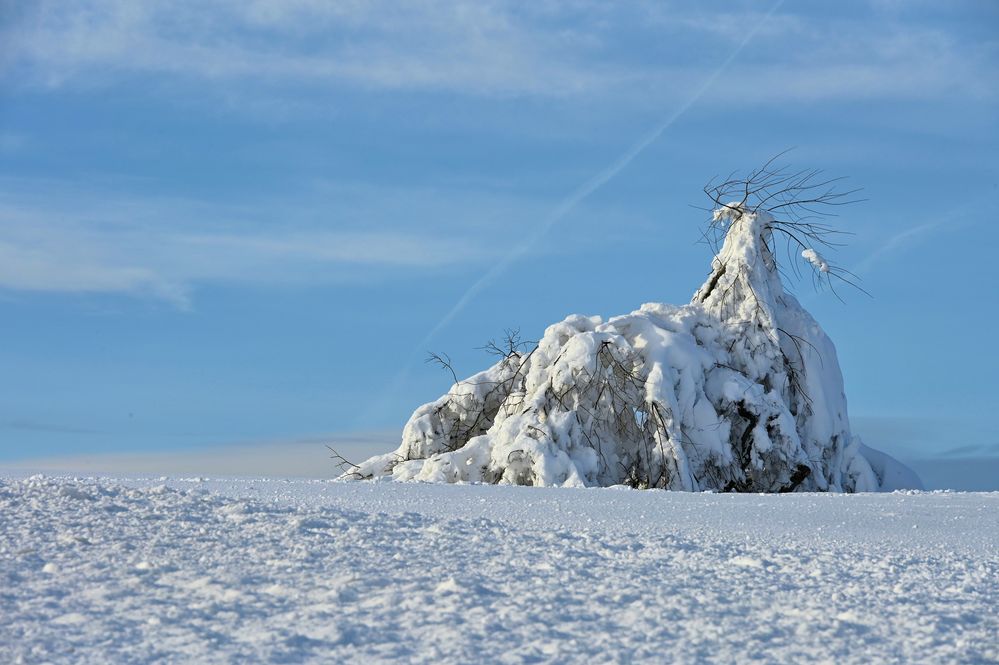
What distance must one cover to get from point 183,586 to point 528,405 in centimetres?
655

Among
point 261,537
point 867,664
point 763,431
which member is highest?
point 763,431

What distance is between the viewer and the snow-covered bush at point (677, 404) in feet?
33.7

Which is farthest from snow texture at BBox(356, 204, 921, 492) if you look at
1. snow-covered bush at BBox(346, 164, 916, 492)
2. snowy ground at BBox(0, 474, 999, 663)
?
snowy ground at BBox(0, 474, 999, 663)

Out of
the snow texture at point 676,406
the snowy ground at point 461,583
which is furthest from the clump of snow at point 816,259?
the snowy ground at point 461,583

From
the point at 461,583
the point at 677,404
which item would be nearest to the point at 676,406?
the point at 677,404

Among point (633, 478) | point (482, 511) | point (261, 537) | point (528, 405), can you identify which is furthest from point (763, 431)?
point (261, 537)

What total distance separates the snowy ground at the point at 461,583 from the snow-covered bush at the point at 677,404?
12.9ft

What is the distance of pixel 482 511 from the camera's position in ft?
20.0

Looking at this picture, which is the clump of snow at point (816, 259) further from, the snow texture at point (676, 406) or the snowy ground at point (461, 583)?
the snowy ground at point (461, 583)

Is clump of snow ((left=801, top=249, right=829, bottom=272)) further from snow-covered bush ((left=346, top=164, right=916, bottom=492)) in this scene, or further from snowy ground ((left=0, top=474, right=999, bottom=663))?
snowy ground ((left=0, top=474, right=999, bottom=663))

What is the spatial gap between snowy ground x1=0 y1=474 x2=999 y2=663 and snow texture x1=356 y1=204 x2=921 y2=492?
12.9 feet

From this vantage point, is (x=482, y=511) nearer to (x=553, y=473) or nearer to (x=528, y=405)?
(x=553, y=473)

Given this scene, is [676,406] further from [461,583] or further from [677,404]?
[461,583]

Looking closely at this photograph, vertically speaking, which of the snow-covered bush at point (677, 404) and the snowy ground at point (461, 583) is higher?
the snow-covered bush at point (677, 404)
